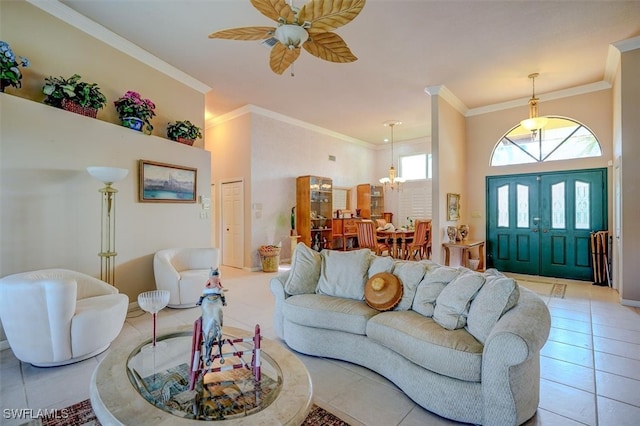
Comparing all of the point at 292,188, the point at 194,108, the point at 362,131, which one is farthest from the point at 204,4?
the point at 362,131

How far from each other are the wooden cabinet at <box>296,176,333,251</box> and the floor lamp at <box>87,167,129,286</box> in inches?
156

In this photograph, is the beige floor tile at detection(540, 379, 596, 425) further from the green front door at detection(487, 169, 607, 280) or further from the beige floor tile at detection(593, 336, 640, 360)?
the green front door at detection(487, 169, 607, 280)

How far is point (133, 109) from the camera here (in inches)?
151

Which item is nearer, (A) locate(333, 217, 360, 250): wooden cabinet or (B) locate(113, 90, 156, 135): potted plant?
(B) locate(113, 90, 156, 135): potted plant

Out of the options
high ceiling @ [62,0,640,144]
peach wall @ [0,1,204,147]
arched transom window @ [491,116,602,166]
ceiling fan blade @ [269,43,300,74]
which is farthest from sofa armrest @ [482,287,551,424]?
arched transom window @ [491,116,602,166]

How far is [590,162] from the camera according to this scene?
17.4 feet

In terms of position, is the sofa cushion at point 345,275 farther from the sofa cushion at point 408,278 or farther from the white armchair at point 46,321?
the white armchair at point 46,321

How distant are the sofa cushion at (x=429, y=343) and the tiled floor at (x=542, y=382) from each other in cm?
33

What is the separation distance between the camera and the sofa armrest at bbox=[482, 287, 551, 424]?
5.09 ft

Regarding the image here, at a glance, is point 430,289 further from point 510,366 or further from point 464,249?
point 464,249

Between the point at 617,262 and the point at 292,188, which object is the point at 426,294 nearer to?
the point at 617,262

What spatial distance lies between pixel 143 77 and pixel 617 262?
25.1 feet

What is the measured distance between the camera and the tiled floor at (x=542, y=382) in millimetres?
1871

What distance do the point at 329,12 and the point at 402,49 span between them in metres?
2.43
